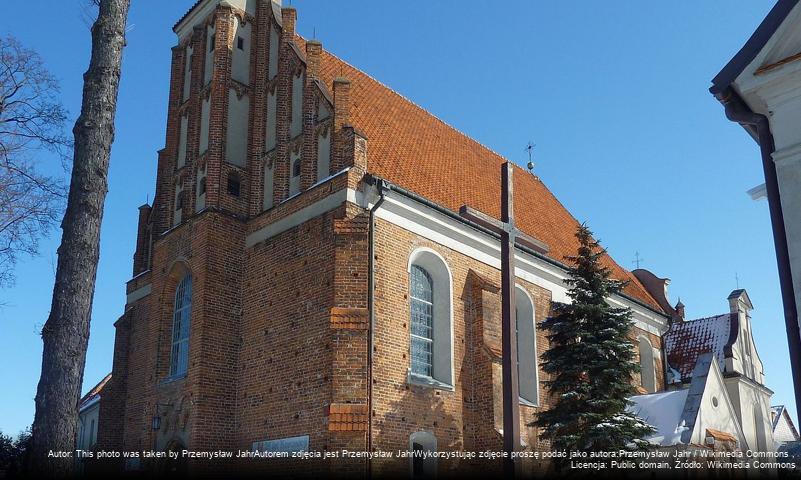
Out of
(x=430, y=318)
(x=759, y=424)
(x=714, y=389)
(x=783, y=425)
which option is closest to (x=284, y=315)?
(x=430, y=318)

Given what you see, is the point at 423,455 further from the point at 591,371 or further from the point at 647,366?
the point at 647,366

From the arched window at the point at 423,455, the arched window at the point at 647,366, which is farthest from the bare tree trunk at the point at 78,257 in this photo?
the arched window at the point at 647,366

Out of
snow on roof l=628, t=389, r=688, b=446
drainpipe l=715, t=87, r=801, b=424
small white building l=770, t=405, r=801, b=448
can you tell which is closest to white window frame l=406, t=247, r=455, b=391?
snow on roof l=628, t=389, r=688, b=446

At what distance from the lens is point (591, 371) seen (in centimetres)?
1435

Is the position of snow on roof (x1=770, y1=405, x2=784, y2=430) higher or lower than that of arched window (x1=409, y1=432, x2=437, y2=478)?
higher

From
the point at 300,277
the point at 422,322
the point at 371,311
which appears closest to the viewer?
the point at 371,311

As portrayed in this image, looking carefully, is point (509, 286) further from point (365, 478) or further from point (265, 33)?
point (265, 33)

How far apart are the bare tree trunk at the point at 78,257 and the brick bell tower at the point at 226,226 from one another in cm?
606

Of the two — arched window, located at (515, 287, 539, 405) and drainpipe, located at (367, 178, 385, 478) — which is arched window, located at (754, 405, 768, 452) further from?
drainpipe, located at (367, 178, 385, 478)

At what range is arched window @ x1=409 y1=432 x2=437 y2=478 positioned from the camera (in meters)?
14.9

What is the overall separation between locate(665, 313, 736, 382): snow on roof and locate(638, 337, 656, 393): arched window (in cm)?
131

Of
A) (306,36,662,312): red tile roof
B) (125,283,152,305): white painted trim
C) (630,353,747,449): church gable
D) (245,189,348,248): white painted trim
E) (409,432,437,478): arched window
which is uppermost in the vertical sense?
(306,36,662,312): red tile roof

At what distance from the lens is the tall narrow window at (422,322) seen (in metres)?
16.1

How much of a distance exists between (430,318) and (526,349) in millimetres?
3297
